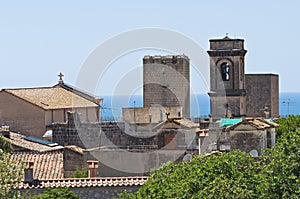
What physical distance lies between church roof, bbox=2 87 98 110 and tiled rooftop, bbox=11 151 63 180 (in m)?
12.0

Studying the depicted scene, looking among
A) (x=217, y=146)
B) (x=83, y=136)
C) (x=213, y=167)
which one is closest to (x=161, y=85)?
(x=83, y=136)

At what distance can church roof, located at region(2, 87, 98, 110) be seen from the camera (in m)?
55.9

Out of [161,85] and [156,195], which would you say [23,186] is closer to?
[156,195]

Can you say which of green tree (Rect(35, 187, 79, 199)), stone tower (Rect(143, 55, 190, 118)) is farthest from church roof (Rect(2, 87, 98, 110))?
green tree (Rect(35, 187, 79, 199))

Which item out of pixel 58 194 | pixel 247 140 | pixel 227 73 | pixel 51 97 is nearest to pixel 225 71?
pixel 227 73

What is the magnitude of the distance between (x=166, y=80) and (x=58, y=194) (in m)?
37.0

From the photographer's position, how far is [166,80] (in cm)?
6762

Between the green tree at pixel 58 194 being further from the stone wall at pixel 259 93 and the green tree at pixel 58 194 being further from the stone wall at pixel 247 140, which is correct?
the stone wall at pixel 259 93

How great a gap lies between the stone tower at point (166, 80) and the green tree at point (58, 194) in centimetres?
3538

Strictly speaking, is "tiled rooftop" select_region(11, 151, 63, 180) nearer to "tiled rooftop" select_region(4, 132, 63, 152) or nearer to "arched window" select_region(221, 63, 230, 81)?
"tiled rooftop" select_region(4, 132, 63, 152)

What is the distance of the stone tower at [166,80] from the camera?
220 ft

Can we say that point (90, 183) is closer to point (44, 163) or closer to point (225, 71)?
point (44, 163)

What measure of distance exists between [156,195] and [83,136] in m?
23.6

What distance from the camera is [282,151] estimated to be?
1096 inches
